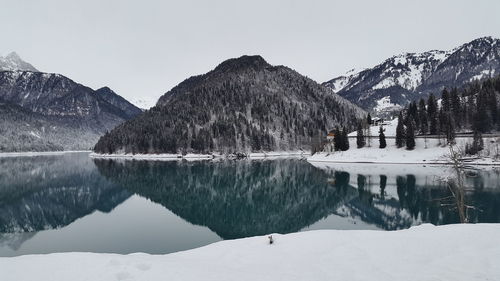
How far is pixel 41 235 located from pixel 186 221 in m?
17.6

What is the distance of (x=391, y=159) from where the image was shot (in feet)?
372

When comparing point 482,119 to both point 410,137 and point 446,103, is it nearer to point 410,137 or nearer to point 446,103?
point 446,103

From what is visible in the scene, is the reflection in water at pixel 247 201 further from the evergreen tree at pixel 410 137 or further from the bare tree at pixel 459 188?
the evergreen tree at pixel 410 137

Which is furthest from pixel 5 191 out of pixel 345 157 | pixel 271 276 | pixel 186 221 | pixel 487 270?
pixel 345 157

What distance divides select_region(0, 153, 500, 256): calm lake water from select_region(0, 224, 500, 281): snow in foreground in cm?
1238

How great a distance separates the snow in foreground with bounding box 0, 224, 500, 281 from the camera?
11.5m

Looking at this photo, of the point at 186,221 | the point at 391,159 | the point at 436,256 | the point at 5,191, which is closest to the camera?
the point at 436,256

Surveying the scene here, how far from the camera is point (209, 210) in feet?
166

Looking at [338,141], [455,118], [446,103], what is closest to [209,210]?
[338,141]

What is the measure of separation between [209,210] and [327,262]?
3872cm

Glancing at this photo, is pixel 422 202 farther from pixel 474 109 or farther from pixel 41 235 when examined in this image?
pixel 474 109

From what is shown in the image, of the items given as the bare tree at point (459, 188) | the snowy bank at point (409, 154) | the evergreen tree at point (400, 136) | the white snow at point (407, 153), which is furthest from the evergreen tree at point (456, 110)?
the bare tree at point (459, 188)

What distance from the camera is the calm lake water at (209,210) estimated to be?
35.0m

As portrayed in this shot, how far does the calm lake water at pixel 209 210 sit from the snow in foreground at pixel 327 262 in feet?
40.6
